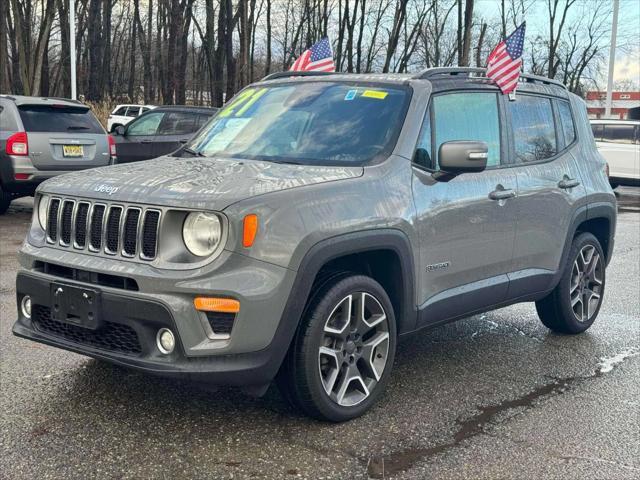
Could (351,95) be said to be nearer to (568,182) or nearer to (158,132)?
(568,182)

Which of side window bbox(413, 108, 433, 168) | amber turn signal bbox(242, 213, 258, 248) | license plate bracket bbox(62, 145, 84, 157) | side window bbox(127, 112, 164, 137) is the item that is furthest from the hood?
→ side window bbox(127, 112, 164, 137)

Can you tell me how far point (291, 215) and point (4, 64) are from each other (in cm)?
2959

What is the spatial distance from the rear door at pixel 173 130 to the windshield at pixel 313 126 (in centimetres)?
1093

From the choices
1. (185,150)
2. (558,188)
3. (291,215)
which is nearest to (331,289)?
(291,215)

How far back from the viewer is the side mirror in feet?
14.2

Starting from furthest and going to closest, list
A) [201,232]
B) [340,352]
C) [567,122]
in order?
[567,122] < [340,352] < [201,232]

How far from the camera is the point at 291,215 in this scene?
144 inches

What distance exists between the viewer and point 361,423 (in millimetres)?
4051

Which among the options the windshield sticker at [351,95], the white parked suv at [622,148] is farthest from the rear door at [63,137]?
the white parked suv at [622,148]

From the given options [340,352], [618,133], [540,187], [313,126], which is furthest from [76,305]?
[618,133]

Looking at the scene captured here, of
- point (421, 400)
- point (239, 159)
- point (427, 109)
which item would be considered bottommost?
point (421, 400)

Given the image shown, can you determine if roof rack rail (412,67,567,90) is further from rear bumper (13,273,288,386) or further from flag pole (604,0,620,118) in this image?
flag pole (604,0,620,118)

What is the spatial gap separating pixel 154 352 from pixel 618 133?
1849 cm

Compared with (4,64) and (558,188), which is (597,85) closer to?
(4,64)
